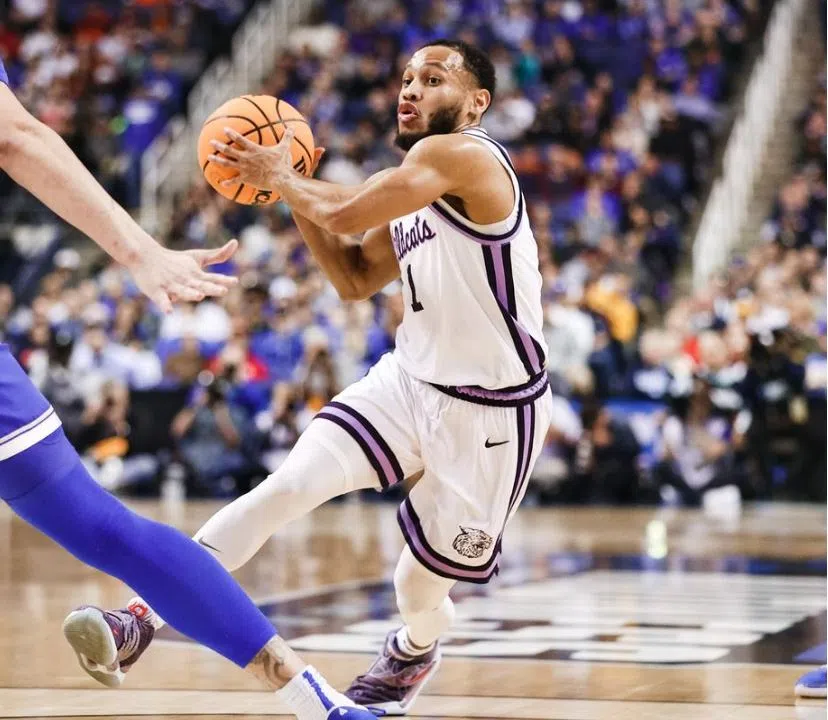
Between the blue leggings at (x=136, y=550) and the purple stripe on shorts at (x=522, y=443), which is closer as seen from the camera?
the blue leggings at (x=136, y=550)

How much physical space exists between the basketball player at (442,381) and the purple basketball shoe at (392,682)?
0.18 meters

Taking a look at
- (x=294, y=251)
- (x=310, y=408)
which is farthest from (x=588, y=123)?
(x=310, y=408)

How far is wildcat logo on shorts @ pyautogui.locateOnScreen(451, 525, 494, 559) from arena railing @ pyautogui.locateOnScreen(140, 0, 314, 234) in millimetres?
13377

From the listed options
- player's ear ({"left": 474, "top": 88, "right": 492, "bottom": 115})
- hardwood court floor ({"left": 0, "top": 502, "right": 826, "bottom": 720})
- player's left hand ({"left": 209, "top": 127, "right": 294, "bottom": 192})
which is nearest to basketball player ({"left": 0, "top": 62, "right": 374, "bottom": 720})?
player's left hand ({"left": 209, "top": 127, "right": 294, "bottom": 192})

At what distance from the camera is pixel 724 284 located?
14.1m

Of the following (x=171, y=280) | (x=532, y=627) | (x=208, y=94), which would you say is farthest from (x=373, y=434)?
(x=208, y=94)

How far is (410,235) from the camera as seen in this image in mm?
4797

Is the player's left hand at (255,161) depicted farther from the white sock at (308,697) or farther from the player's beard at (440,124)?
the white sock at (308,697)

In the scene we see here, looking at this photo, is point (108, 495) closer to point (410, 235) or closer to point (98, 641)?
point (98, 641)

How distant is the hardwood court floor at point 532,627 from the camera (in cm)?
493

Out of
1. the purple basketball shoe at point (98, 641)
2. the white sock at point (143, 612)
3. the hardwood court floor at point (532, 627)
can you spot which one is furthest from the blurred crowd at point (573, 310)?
the purple basketball shoe at point (98, 641)

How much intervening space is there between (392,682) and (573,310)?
9.11 m

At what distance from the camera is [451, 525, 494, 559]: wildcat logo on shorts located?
464 cm

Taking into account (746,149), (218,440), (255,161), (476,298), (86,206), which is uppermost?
(746,149)
